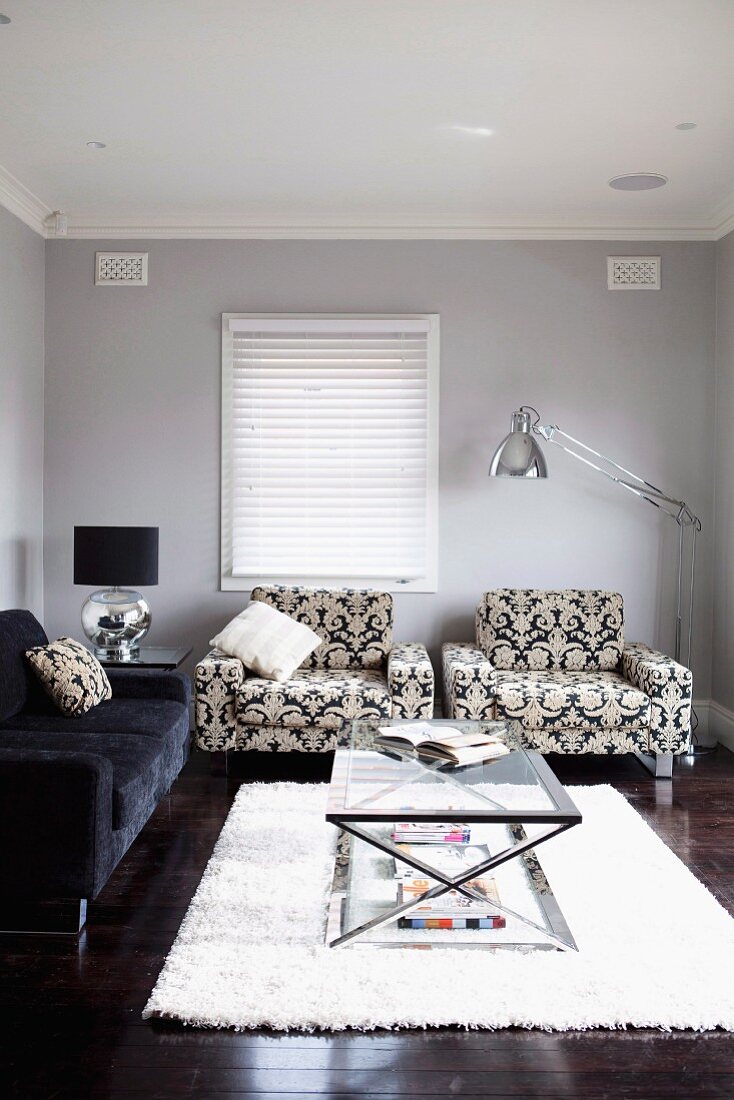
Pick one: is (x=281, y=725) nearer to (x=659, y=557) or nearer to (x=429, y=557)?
(x=429, y=557)

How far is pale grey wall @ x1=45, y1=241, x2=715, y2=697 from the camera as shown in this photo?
5.66 meters

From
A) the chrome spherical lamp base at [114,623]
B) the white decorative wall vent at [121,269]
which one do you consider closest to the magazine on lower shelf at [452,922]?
the chrome spherical lamp base at [114,623]

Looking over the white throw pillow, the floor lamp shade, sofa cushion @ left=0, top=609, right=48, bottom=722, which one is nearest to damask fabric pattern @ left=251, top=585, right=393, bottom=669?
the white throw pillow

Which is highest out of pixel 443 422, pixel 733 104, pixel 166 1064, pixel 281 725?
pixel 733 104

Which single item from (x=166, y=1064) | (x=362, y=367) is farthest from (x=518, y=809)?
(x=362, y=367)

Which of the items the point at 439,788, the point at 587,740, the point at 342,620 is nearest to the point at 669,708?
the point at 587,740

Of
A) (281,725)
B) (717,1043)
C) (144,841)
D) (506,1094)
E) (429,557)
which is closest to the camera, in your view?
(506,1094)

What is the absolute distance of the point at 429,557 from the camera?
568cm

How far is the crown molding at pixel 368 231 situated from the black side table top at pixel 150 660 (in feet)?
7.93

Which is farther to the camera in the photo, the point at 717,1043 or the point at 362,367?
the point at 362,367

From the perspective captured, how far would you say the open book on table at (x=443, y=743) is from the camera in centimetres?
330

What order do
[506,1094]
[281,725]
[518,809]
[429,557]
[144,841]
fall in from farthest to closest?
[429,557] → [281,725] → [144,841] → [518,809] → [506,1094]

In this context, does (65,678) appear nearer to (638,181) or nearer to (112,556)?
(112,556)

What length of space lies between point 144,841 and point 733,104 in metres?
3.80
